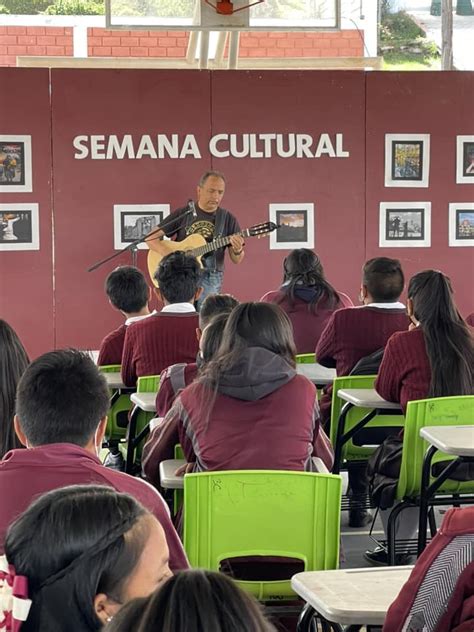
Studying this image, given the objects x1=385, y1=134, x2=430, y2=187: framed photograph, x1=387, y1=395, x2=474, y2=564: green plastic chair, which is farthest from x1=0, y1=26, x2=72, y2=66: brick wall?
x1=387, y1=395, x2=474, y2=564: green plastic chair

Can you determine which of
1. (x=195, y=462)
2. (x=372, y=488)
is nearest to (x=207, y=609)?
(x=195, y=462)

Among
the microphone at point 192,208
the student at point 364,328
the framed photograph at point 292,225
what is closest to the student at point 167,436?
the student at point 364,328

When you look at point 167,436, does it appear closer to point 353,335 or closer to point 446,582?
point 446,582

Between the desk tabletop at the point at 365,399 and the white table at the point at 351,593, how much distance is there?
2136 mm

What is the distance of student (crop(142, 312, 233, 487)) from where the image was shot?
373 cm

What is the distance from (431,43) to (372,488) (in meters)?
10.7

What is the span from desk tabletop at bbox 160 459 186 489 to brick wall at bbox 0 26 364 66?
11.0 m

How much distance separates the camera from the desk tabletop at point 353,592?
2.25 metres

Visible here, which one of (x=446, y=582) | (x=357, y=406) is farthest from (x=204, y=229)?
(x=446, y=582)

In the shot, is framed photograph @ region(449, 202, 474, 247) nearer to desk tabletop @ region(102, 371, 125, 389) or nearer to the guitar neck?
the guitar neck

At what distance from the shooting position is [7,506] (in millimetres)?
2311

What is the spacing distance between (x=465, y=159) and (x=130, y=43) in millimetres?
5677

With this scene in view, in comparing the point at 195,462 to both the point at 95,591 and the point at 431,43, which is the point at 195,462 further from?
the point at 431,43

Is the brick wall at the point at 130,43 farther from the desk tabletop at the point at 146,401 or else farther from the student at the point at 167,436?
the student at the point at 167,436
